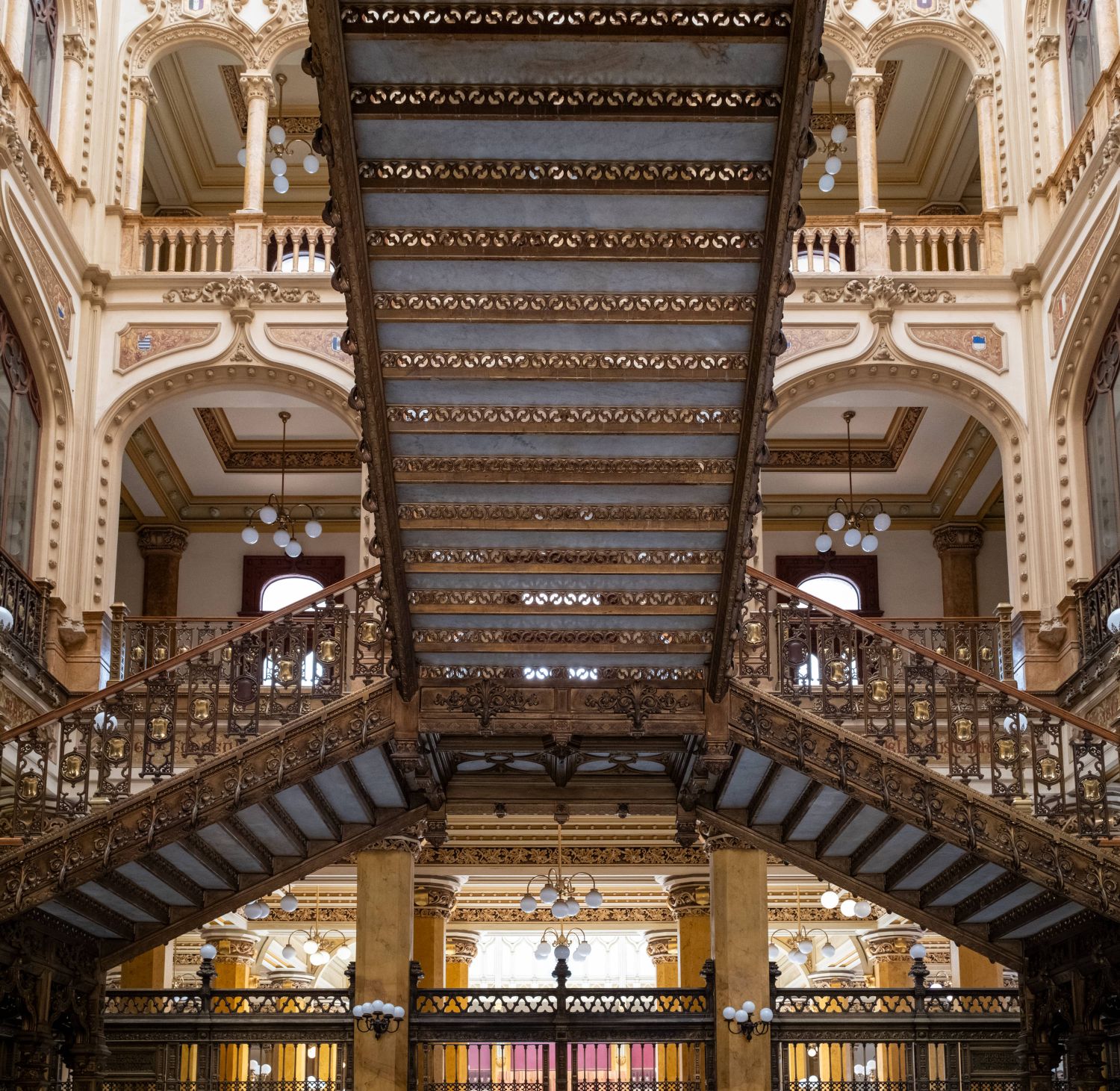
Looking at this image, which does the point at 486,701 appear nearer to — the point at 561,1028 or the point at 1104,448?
the point at 561,1028

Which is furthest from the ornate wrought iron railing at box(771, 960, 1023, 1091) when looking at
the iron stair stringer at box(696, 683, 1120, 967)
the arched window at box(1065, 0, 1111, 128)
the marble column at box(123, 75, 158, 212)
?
the marble column at box(123, 75, 158, 212)

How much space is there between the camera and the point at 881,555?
22078 millimetres

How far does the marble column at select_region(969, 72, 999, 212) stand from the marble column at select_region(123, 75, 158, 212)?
8.76 meters

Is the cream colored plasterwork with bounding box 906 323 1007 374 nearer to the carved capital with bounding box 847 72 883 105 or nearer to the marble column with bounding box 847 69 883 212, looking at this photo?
the marble column with bounding box 847 69 883 212

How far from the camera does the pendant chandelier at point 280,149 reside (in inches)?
645

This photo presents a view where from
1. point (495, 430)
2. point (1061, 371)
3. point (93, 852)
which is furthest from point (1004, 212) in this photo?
point (93, 852)

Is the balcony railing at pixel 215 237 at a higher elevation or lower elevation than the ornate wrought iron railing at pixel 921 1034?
higher

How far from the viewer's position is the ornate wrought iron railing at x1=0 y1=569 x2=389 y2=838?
10023 mm

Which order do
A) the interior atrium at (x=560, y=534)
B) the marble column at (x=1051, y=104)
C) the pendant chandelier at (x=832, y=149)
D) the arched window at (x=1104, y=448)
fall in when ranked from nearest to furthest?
the interior atrium at (x=560, y=534)
the arched window at (x=1104, y=448)
the pendant chandelier at (x=832, y=149)
the marble column at (x=1051, y=104)

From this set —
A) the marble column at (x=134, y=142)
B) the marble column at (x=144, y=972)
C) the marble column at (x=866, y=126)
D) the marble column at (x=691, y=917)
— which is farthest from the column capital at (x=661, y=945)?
the marble column at (x=134, y=142)

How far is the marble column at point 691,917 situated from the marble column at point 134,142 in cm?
917

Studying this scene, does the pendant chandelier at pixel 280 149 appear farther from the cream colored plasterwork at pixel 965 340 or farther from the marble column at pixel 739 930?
the marble column at pixel 739 930

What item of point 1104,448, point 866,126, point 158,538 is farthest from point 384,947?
point 866,126

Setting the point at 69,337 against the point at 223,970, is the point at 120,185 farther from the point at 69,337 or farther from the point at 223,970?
the point at 223,970
